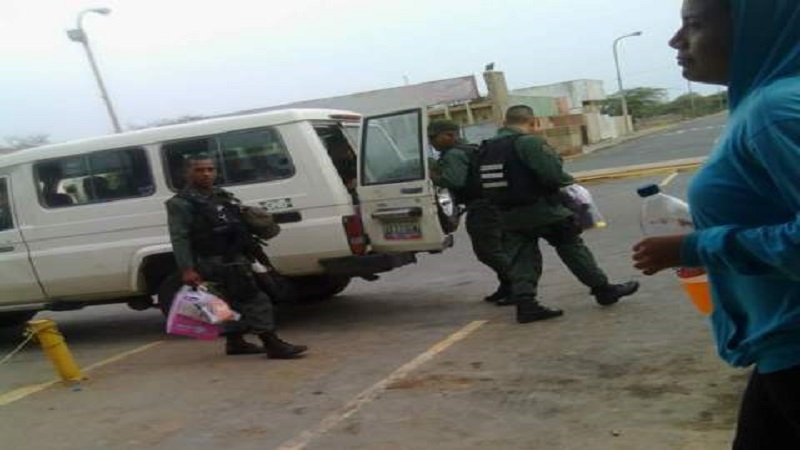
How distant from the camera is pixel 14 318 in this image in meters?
9.21

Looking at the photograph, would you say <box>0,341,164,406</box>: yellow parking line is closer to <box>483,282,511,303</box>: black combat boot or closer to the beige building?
<box>483,282,511,303</box>: black combat boot

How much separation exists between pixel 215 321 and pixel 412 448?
97.6 inches

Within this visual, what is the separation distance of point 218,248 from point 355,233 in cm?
123

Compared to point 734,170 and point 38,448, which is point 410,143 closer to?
point 38,448

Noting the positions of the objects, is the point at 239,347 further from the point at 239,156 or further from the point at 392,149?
the point at 392,149

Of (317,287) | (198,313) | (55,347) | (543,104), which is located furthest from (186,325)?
(543,104)

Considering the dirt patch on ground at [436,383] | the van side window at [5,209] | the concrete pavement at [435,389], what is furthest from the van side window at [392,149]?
the van side window at [5,209]

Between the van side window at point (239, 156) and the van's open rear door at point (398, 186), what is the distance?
72 centimetres

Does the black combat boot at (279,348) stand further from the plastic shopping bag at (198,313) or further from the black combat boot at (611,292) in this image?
the black combat boot at (611,292)

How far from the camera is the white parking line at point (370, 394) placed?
453cm

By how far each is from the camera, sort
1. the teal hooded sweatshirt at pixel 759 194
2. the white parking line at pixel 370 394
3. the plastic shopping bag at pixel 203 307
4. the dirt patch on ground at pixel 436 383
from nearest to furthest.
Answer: the teal hooded sweatshirt at pixel 759 194
the white parking line at pixel 370 394
the dirt patch on ground at pixel 436 383
the plastic shopping bag at pixel 203 307

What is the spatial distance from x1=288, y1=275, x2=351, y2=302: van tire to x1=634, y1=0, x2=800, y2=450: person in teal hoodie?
22.1 ft

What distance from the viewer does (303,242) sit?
7289 millimetres

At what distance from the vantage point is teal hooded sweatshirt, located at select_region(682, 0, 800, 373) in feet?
5.16
